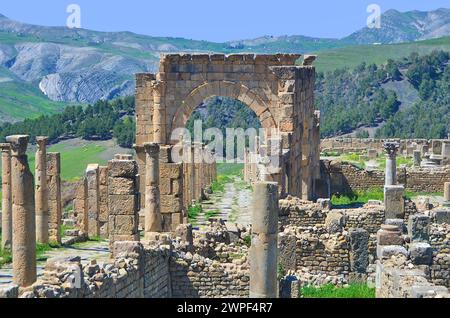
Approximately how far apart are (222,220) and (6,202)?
4351mm

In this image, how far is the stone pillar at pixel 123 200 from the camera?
74.0 ft

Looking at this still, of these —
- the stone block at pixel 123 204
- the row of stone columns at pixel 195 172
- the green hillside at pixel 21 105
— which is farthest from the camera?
the green hillside at pixel 21 105

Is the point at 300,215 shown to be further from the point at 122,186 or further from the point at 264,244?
the point at 264,244

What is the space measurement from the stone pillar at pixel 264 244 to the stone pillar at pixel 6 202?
35.2 ft

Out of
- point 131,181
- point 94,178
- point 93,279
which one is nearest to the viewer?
point 93,279

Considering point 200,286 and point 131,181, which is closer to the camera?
point 200,286

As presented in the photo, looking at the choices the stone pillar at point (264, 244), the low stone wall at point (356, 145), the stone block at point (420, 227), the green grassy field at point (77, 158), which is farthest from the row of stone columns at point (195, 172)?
the green grassy field at point (77, 158)

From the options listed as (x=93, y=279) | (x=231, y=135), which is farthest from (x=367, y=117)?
(x=93, y=279)

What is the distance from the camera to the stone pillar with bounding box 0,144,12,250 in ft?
88.8

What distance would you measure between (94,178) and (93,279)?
13126 millimetres

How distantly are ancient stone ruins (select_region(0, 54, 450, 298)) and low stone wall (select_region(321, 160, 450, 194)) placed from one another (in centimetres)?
4

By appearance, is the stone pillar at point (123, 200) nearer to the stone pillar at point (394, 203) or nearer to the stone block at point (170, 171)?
the stone block at point (170, 171)
